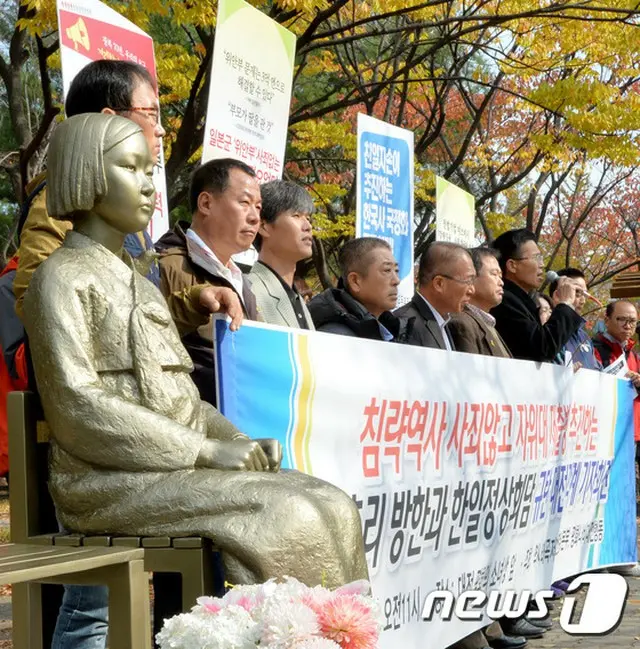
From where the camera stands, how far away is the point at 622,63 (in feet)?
47.6

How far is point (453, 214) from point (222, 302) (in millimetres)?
6562

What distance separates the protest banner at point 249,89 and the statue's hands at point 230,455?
3.18 metres

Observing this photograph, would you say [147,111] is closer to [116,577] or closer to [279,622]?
[116,577]

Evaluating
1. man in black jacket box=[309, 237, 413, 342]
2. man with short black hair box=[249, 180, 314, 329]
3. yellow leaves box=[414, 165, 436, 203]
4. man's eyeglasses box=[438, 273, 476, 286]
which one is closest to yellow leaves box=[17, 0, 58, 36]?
man in black jacket box=[309, 237, 413, 342]

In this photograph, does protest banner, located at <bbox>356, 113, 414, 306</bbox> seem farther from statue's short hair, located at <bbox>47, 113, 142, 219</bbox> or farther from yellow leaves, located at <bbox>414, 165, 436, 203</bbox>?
yellow leaves, located at <bbox>414, 165, 436, 203</bbox>

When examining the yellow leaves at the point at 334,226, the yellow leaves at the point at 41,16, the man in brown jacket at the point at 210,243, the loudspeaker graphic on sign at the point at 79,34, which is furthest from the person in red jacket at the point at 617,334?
the man in brown jacket at the point at 210,243

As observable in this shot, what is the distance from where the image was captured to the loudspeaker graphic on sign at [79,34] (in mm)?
5266

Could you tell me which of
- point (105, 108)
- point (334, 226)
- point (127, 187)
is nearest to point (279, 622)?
point (127, 187)

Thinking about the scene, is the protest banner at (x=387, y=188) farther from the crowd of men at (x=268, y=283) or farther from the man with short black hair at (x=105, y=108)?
the man with short black hair at (x=105, y=108)

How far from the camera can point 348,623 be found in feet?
7.09

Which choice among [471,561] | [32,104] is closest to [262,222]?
[471,561]

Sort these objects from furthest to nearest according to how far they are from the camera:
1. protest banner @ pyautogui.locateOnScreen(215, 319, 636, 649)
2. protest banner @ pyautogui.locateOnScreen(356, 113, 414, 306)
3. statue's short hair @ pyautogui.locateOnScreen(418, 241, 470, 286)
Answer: protest banner @ pyautogui.locateOnScreen(356, 113, 414, 306) → statue's short hair @ pyautogui.locateOnScreen(418, 241, 470, 286) → protest banner @ pyautogui.locateOnScreen(215, 319, 636, 649)

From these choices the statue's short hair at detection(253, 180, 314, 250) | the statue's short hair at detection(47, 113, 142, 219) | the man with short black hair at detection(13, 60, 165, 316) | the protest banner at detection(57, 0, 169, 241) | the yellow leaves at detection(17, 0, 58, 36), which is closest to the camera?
the statue's short hair at detection(47, 113, 142, 219)

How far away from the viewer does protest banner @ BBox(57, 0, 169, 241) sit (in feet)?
17.0
